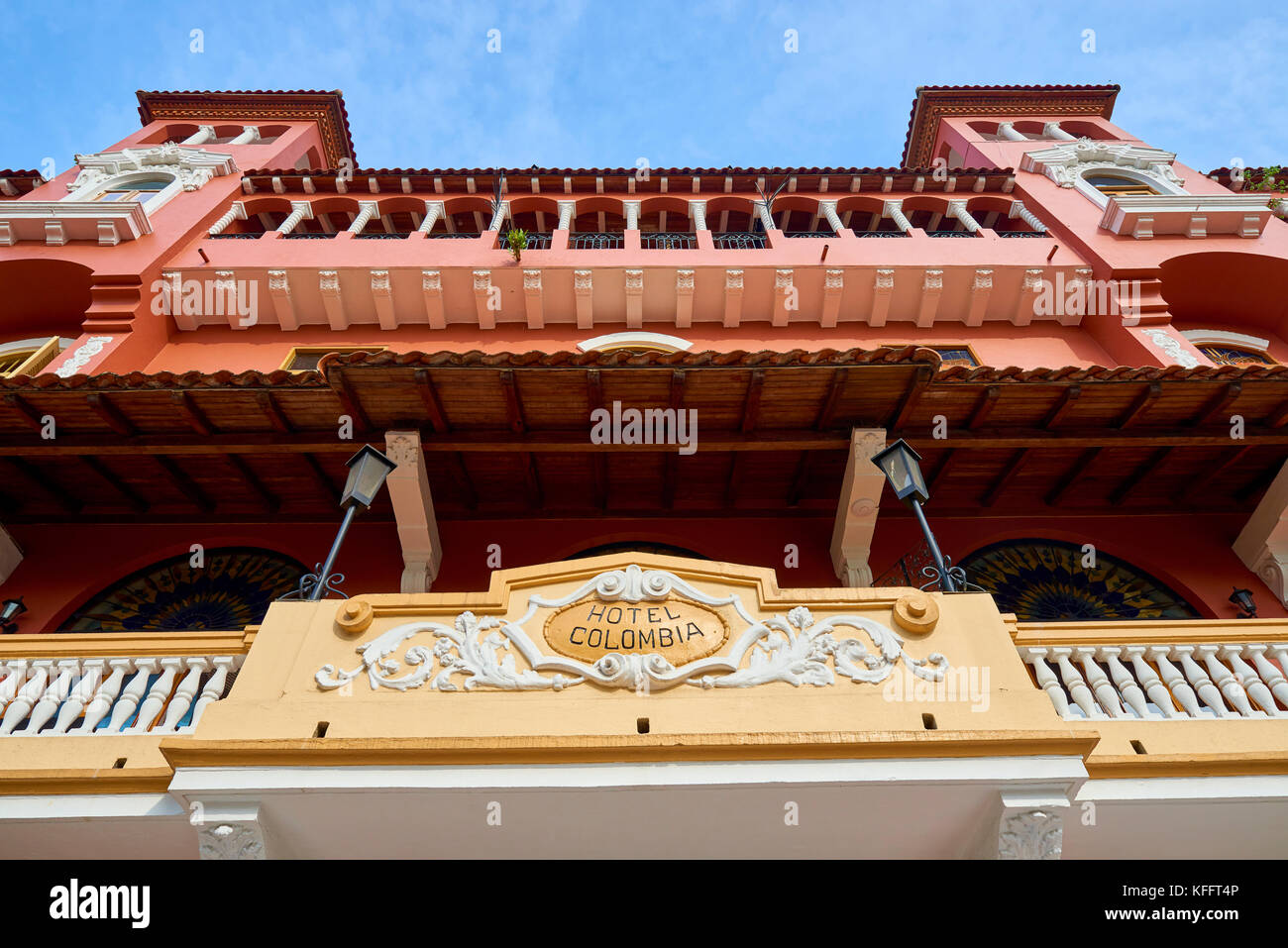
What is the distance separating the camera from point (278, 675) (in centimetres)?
536

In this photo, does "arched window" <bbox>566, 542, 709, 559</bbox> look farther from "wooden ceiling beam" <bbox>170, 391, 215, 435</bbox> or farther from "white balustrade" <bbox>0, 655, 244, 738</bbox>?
"white balustrade" <bbox>0, 655, 244, 738</bbox>

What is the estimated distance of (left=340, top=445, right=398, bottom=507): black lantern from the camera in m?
6.73

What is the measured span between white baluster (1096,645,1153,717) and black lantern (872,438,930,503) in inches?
65.4

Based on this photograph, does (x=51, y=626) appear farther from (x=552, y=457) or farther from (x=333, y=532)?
(x=552, y=457)

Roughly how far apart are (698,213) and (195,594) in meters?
10.4

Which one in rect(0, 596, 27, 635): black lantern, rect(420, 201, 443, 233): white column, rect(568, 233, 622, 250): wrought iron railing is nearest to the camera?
rect(0, 596, 27, 635): black lantern

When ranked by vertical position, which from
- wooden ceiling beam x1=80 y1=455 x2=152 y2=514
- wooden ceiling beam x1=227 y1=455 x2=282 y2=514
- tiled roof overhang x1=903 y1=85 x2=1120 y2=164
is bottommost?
wooden ceiling beam x1=227 y1=455 x2=282 y2=514

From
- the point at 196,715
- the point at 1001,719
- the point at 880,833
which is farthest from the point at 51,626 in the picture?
the point at 1001,719

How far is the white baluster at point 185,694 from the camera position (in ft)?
17.6

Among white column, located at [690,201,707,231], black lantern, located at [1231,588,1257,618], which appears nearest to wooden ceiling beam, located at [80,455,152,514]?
white column, located at [690,201,707,231]

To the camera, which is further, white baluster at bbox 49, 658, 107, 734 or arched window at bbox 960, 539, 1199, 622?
arched window at bbox 960, 539, 1199, 622

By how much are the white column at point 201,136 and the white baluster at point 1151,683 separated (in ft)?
69.1

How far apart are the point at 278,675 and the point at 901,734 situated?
384 centimetres
